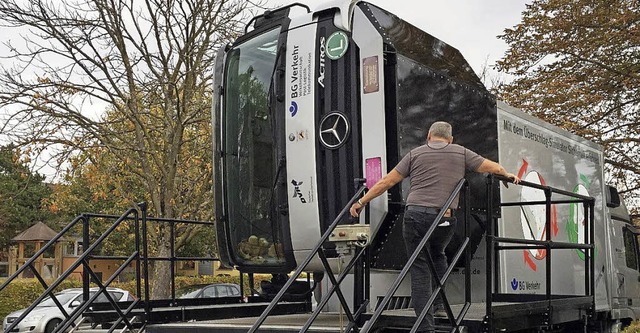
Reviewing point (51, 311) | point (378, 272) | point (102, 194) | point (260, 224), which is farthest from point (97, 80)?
point (378, 272)

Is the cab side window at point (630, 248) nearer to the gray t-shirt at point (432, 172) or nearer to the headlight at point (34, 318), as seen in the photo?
the gray t-shirt at point (432, 172)

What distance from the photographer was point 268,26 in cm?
676

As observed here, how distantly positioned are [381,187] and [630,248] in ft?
23.7

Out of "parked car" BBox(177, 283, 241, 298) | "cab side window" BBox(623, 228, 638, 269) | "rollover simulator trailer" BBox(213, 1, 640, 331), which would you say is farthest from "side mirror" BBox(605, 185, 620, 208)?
"parked car" BBox(177, 283, 241, 298)

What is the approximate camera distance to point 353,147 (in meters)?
5.98

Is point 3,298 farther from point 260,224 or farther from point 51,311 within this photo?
point 260,224

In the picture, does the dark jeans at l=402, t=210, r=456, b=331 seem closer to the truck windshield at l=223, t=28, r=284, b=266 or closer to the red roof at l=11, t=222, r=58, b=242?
the truck windshield at l=223, t=28, r=284, b=266

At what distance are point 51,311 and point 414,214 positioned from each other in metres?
16.0

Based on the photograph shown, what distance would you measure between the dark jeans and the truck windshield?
4.93 ft

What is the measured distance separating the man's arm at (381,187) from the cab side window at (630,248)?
22.5 feet

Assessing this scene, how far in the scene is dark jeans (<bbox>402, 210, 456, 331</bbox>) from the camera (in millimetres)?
5203

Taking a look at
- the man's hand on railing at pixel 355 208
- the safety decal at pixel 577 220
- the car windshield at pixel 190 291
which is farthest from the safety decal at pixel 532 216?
the car windshield at pixel 190 291

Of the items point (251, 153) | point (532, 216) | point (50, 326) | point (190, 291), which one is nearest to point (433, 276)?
point (251, 153)

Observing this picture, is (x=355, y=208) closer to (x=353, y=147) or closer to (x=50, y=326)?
(x=353, y=147)
